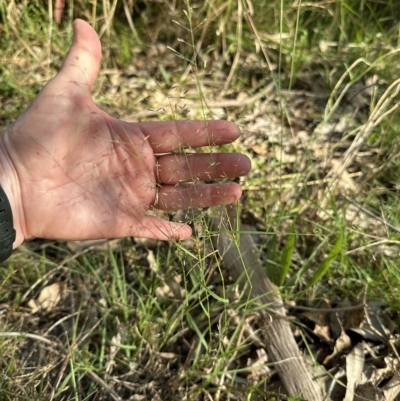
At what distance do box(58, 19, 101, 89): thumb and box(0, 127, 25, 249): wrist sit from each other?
0.27 m

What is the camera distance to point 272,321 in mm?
1520

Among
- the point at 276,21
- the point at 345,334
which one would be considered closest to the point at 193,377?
the point at 345,334

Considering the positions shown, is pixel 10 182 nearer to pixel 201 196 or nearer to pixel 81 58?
pixel 81 58

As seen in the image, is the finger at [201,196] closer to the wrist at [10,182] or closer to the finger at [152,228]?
the finger at [152,228]

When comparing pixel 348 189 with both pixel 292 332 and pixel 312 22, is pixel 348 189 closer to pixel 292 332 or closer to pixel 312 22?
pixel 292 332

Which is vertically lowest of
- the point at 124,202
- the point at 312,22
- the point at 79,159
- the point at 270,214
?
the point at 270,214

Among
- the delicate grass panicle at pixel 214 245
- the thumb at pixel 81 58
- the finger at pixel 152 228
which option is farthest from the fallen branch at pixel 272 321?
the thumb at pixel 81 58

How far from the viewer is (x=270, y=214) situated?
1.74 m

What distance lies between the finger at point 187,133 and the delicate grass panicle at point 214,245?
16 centimetres

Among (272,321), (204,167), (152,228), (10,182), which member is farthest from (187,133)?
(272,321)

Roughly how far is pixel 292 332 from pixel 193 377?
1.21 feet

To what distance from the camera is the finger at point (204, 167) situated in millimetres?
1520

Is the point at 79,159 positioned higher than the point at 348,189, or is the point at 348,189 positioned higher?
the point at 79,159

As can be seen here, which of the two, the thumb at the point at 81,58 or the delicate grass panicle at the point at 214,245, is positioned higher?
the thumb at the point at 81,58
